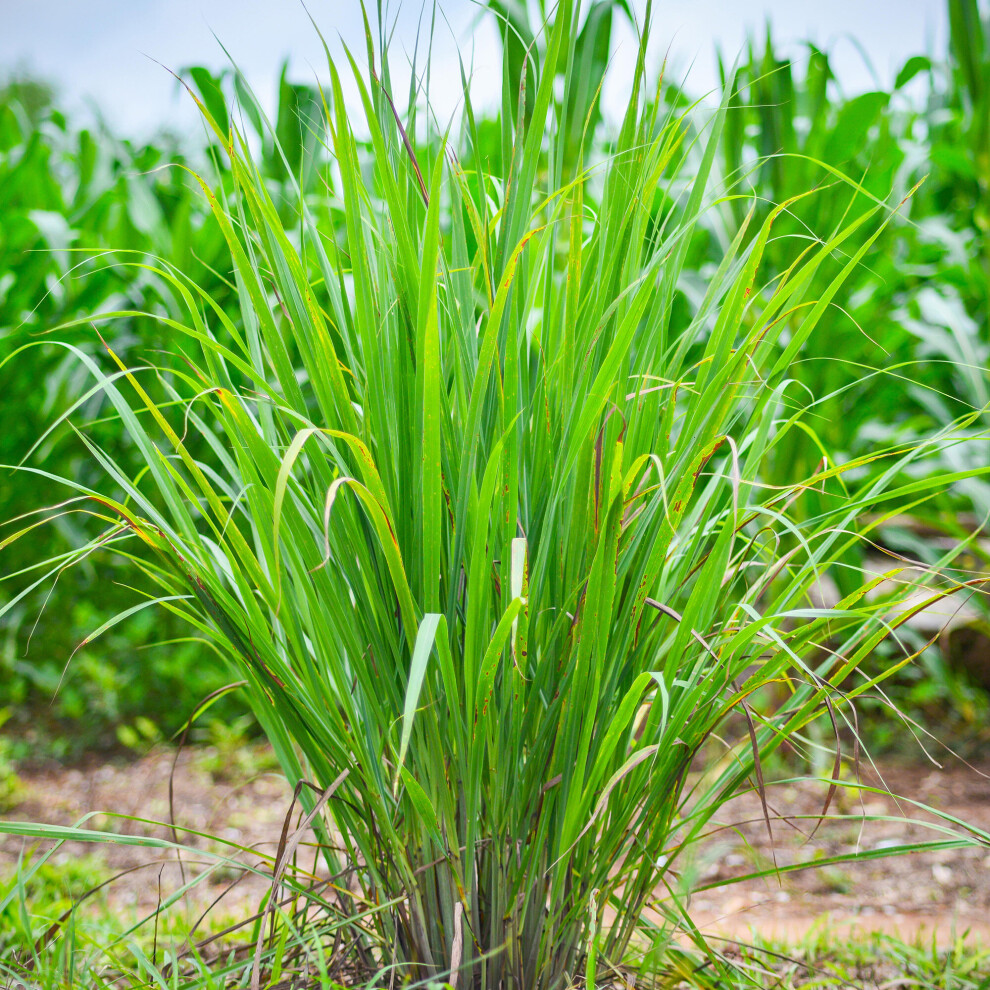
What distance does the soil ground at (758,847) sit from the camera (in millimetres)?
1170

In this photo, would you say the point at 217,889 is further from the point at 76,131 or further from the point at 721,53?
the point at 76,131

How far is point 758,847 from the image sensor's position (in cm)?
145

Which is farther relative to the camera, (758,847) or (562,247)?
(562,247)

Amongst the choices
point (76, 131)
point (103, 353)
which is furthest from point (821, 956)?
point (76, 131)

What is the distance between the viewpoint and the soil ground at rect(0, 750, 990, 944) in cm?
117

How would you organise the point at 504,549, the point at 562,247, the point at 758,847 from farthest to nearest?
the point at 562,247, the point at 758,847, the point at 504,549

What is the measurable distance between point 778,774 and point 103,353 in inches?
71.1

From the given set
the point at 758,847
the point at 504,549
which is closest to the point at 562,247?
the point at 758,847

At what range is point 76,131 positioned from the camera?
2770mm

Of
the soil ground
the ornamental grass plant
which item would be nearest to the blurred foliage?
the soil ground

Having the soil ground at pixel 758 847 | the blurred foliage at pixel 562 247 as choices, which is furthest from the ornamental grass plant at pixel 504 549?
the blurred foliage at pixel 562 247

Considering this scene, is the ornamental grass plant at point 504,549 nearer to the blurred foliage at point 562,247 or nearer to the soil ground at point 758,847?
the soil ground at point 758,847

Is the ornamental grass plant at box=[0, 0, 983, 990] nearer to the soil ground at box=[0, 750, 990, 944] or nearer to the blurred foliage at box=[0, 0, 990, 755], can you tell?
the soil ground at box=[0, 750, 990, 944]

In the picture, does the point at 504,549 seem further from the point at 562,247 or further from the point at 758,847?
the point at 562,247
